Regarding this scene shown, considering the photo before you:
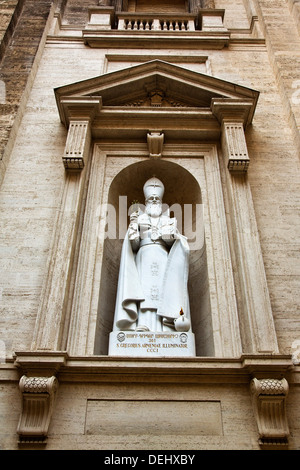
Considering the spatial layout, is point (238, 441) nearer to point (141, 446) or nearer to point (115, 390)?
point (141, 446)

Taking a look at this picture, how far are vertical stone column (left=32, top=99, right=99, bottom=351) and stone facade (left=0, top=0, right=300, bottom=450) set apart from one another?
23 mm

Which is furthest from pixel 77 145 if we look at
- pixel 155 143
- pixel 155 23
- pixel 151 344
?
pixel 155 23

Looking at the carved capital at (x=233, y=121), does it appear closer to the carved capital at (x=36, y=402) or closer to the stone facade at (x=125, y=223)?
the stone facade at (x=125, y=223)

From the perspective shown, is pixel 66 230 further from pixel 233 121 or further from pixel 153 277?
pixel 233 121

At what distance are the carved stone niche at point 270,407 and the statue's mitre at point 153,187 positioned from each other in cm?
352

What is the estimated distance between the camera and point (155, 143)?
7.94 m

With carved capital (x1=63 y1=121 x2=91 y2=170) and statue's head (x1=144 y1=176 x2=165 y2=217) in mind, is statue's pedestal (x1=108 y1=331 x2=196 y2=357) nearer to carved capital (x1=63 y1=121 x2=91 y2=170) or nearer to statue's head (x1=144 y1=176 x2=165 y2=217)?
statue's head (x1=144 y1=176 x2=165 y2=217)

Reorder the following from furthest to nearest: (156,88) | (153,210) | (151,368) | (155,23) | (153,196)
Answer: (155,23) < (156,88) < (153,196) < (153,210) < (151,368)

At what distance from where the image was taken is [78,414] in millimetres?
4965

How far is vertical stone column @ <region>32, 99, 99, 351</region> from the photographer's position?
555cm

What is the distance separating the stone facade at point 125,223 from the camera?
4.95 m

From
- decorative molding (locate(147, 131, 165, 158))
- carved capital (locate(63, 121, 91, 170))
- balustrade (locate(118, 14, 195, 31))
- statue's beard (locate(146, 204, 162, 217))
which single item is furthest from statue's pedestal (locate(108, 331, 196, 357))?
balustrade (locate(118, 14, 195, 31))

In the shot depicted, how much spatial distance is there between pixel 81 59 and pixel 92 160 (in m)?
3.31

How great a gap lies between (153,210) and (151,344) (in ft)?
7.78
